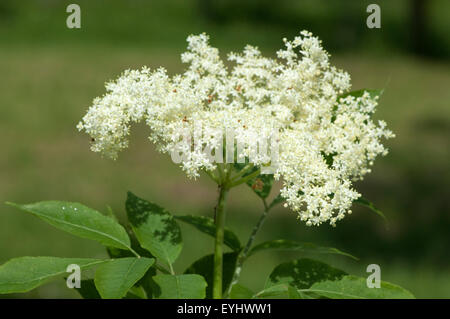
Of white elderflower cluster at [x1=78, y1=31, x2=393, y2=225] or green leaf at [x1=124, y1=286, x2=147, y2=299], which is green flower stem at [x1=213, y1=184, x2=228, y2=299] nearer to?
white elderflower cluster at [x1=78, y1=31, x2=393, y2=225]

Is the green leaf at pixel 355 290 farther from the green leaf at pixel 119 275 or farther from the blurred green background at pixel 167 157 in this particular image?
the blurred green background at pixel 167 157

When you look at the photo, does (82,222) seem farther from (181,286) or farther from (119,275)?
(181,286)

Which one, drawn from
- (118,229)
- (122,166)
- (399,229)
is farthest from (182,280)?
(122,166)

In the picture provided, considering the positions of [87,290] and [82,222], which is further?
[87,290]

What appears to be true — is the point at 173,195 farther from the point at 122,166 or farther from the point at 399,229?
the point at 399,229

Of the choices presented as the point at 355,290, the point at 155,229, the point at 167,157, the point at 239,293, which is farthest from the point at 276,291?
the point at 167,157

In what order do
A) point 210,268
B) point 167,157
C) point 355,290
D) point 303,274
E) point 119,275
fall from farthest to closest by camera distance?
point 167,157
point 210,268
point 303,274
point 355,290
point 119,275
